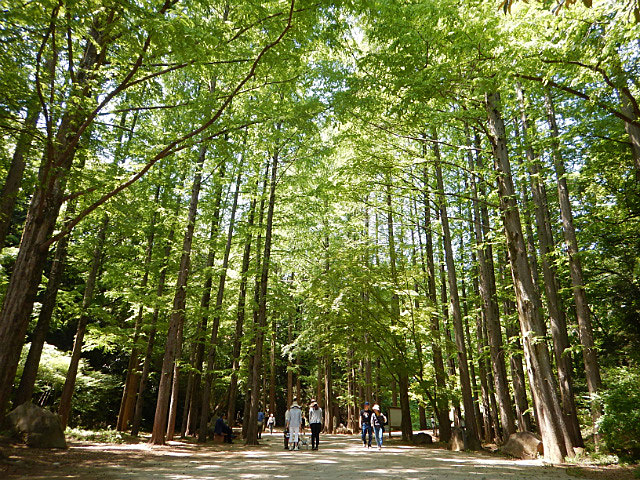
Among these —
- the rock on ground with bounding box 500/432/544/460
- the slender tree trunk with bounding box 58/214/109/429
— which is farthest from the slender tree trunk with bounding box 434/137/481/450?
the slender tree trunk with bounding box 58/214/109/429

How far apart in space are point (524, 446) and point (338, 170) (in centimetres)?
942

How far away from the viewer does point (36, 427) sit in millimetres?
8766

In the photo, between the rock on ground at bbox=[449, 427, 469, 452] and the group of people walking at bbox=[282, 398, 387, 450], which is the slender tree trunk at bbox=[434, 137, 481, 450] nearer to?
the rock on ground at bbox=[449, 427, 469, 452]

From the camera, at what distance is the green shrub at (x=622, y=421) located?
7842 millimetres

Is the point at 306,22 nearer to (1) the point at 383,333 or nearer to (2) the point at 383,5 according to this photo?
(2) the point at 383,5

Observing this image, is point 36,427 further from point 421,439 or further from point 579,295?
point 579,295

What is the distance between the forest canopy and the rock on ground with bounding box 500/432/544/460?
0.72 metres

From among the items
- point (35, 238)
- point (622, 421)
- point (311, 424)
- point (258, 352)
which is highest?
point (35, 238)

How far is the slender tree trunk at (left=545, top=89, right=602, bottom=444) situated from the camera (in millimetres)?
10215

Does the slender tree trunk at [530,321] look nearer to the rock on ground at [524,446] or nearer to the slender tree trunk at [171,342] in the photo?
the rock on ground at [524,446]

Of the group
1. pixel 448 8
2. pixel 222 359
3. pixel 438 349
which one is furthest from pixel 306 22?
pixel 222 359

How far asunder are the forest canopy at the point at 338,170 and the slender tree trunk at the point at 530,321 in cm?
5

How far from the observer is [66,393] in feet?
42.0

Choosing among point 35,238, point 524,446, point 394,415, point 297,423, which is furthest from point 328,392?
point 35,238
